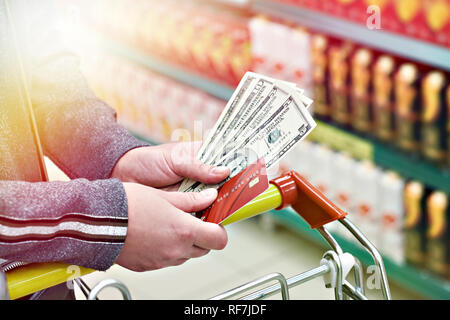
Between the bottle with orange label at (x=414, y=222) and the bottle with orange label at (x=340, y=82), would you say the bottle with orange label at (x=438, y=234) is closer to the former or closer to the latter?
the bottle with orange label at (x=414, y=222)

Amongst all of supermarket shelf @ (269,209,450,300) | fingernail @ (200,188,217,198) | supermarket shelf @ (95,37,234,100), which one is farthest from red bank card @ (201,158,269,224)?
supermarket shelf @ (95,37,234,100)

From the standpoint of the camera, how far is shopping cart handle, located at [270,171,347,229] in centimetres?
112

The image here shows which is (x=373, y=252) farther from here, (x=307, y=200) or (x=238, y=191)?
(x=238, y=191)

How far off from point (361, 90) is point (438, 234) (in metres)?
0.68

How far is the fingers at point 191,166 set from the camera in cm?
116

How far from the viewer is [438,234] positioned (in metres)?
2.53

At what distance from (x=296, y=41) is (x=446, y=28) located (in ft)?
2.45

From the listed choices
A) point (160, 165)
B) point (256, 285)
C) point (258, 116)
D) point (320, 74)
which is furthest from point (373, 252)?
point (320, 74)

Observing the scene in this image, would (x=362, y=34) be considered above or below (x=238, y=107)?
below

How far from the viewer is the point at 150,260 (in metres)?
Answer: 1.06

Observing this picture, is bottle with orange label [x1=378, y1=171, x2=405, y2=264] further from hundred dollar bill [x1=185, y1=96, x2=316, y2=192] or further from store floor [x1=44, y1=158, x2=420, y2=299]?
hundred dollar bill [x1=185, y1=96, x2=316, y2=192]

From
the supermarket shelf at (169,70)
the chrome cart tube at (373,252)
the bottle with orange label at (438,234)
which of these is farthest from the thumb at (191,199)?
the supermarket shelf at (169,70)

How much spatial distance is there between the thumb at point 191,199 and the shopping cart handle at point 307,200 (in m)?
0.12
